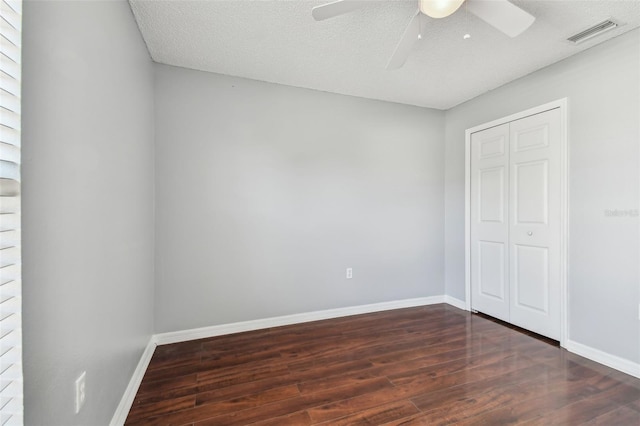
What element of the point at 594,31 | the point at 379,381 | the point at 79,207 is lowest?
the point at 379,381

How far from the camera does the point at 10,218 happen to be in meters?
0.69

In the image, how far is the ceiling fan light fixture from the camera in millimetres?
1468

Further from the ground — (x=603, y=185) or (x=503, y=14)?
(x=503, y=14)

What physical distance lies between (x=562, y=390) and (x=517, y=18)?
2.34 metres

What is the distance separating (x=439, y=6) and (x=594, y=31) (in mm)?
1445

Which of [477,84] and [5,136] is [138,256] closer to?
[5,136]

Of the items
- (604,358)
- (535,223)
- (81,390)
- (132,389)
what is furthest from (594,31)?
(132,389)

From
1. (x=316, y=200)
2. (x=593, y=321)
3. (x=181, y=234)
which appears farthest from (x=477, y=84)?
(x=181, y=234)

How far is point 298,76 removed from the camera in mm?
2680

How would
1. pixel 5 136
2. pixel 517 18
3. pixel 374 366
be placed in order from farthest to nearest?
pixel 374 366 < pixel 517 18 < pixel 5 136

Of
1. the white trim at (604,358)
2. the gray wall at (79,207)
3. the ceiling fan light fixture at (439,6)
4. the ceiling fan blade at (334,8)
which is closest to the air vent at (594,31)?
the ceiling fan light fixture at (439,6)

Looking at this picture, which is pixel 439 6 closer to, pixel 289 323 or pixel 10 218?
pixel 10 218

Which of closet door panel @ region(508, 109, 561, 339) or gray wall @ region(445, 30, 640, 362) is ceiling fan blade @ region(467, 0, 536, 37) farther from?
closet door panel @ region(508, 109, 561, 339)

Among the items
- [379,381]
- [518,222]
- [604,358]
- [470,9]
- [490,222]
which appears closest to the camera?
[470,9]
